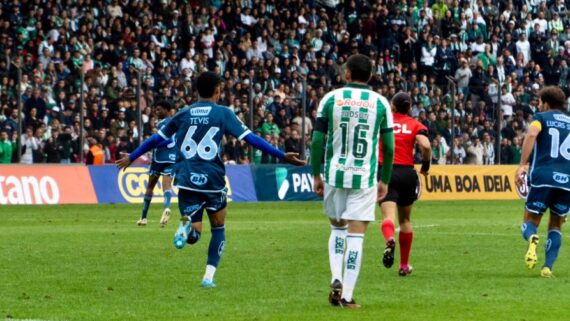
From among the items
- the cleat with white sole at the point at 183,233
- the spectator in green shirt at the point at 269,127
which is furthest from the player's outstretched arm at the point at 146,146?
the spectator in green shirt at the point at 269,127

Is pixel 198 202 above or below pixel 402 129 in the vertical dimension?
below

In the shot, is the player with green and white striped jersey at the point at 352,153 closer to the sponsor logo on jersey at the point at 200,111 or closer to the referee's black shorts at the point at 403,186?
the sponsor logo on jersey at the point at 200,111

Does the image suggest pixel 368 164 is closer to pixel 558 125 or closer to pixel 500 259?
pixel 558 125

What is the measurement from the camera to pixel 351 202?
11.5m

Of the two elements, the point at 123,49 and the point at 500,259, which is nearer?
the point at 500,259

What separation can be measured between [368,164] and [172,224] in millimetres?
13559

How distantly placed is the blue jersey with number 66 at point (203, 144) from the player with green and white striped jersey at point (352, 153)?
1849mm

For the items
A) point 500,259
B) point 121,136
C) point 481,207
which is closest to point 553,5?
point 481,207

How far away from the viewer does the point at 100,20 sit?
36531mm

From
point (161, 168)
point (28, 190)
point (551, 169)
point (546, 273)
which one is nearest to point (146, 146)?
point (551, 169)

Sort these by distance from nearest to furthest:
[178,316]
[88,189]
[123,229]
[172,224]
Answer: [178,316] → [123,229] → [172,224] → [88,189]

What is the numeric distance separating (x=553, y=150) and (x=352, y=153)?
3916mm

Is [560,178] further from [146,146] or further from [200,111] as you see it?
[146,146]

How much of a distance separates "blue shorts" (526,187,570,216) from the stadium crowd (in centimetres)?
1855
